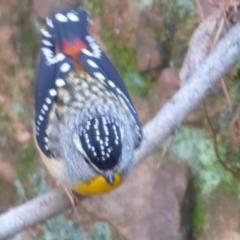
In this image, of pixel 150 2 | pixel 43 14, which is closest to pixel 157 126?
pixel 150 2

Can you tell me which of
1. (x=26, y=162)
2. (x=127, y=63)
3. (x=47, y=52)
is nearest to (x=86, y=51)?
(x=47, y=52)

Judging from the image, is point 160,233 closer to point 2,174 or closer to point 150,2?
point 2,174

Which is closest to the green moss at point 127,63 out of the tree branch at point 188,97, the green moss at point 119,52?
the green moss at point 119,52

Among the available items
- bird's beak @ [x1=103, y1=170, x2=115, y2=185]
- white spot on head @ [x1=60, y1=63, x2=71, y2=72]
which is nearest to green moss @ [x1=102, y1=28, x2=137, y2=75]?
white spot on head @ [x1=60, y1=63, x2=71, y2=72]

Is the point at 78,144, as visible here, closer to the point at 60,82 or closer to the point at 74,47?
the point at 60,82

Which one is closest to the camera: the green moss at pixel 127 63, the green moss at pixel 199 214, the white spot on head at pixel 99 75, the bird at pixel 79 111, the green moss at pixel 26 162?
the bird at pixel 79 111

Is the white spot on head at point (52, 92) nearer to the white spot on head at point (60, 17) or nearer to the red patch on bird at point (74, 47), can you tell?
the red patch on bird at point (74, 47)

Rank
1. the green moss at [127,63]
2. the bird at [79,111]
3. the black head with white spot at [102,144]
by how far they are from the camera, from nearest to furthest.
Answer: the black head with white spot at [102,144] < the bird at [79,111] < the green moss at [127,63]
